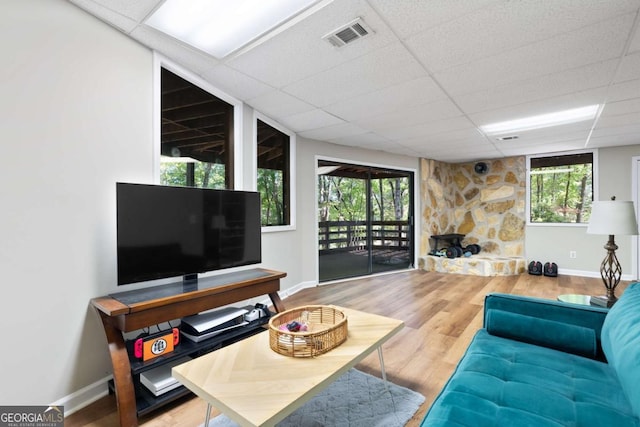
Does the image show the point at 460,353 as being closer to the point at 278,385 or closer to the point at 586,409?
the point at 586,409

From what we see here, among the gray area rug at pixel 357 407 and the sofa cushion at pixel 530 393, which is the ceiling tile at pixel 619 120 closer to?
the sofa cushion at pixel 530 393

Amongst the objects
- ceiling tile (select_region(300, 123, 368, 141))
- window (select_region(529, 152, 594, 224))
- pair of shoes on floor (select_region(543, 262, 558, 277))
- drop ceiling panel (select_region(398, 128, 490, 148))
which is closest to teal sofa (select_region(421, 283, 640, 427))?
ceiling tile (select_region(300, 123, 368, 141))

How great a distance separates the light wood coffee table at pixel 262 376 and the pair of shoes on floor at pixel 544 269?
5.08 metres

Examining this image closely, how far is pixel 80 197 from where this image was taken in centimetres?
173

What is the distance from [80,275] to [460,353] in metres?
2.76

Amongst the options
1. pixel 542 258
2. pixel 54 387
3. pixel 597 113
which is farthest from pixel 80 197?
pixel 542 258

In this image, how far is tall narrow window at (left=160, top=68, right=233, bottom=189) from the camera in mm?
2361

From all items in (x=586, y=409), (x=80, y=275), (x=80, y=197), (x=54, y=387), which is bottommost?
(x=54, y=387)

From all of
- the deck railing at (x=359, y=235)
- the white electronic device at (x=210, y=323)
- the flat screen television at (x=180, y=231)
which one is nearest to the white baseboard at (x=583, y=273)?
the deck railing at (x=359, y=235)

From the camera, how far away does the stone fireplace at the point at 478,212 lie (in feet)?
18.3

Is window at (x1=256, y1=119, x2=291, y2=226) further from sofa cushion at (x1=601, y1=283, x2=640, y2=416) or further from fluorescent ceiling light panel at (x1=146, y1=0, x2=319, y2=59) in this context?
sofa cushion at (x1=601, y1=283, x2=640, y2=416)

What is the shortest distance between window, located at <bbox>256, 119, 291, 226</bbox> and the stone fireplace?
10.2ft

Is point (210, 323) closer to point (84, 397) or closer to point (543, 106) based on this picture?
point (84, 397)

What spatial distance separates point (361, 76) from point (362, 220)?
9.99 ft
